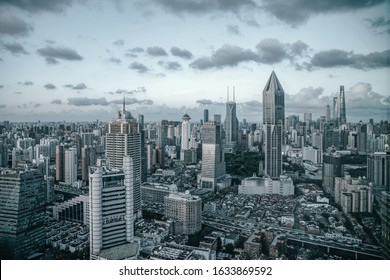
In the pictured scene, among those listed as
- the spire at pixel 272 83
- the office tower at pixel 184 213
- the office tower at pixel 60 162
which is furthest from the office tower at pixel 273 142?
the office tower at pixel 60 162

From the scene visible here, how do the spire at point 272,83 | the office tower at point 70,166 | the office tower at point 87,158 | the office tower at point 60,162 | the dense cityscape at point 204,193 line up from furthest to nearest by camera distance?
the office tower at point 87,158
the office tower at point 60,162
the office tower at point 70,166
the spire at point 272,83
the dense cityscape at point 204,193

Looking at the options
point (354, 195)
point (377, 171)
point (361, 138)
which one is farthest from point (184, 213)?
point (361, 138)

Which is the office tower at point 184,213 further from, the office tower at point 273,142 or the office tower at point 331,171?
the office tower at point 273,142

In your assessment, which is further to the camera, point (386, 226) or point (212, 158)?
point (212, 158)

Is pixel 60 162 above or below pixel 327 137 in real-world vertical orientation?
below

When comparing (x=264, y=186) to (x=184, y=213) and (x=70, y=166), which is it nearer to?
(x=184, y=213)

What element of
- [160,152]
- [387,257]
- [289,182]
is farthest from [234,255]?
[160,152]

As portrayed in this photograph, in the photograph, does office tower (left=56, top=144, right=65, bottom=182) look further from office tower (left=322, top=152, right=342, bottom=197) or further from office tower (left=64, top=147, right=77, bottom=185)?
office tower (left=322, top=152, right=342, bottom=197)
